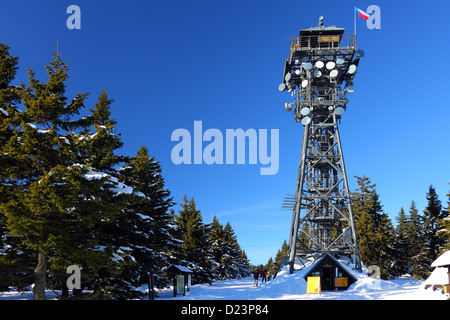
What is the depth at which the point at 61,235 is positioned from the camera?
43.1 feet

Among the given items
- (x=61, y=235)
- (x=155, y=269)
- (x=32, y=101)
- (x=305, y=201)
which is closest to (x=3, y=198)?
(x=61, y=235)

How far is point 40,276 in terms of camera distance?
13891 millimetres

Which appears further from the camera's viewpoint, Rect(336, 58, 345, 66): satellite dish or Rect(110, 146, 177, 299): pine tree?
Rect(336, 58, 345, 66): satellite dish

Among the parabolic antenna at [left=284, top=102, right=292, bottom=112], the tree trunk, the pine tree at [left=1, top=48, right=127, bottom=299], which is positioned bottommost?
the tree trunk

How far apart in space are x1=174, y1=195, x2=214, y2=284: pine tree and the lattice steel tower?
10.0 metres

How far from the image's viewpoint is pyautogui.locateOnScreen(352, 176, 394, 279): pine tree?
1588 inches

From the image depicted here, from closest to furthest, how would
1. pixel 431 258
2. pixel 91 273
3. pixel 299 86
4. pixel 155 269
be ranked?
1. pixel 91 273
2. pixel 155 269
3. pixel 299 86
4. pixel 431 258

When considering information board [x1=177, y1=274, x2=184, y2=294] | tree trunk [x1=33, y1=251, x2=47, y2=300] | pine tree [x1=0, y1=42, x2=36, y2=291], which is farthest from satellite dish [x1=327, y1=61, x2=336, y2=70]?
tree trunk [x1=33, y1=251, x2=47, y2=300]

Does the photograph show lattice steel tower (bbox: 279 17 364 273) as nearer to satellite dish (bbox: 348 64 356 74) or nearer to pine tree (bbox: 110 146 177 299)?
satellite dish (bbox: 348 64 356 74)

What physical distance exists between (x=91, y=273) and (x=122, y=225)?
12.5 ft

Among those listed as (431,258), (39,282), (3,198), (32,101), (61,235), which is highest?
(32,101)

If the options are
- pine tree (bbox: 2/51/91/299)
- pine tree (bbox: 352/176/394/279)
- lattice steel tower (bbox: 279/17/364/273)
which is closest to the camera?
pine tree (bbox: 2/51/91/299)
